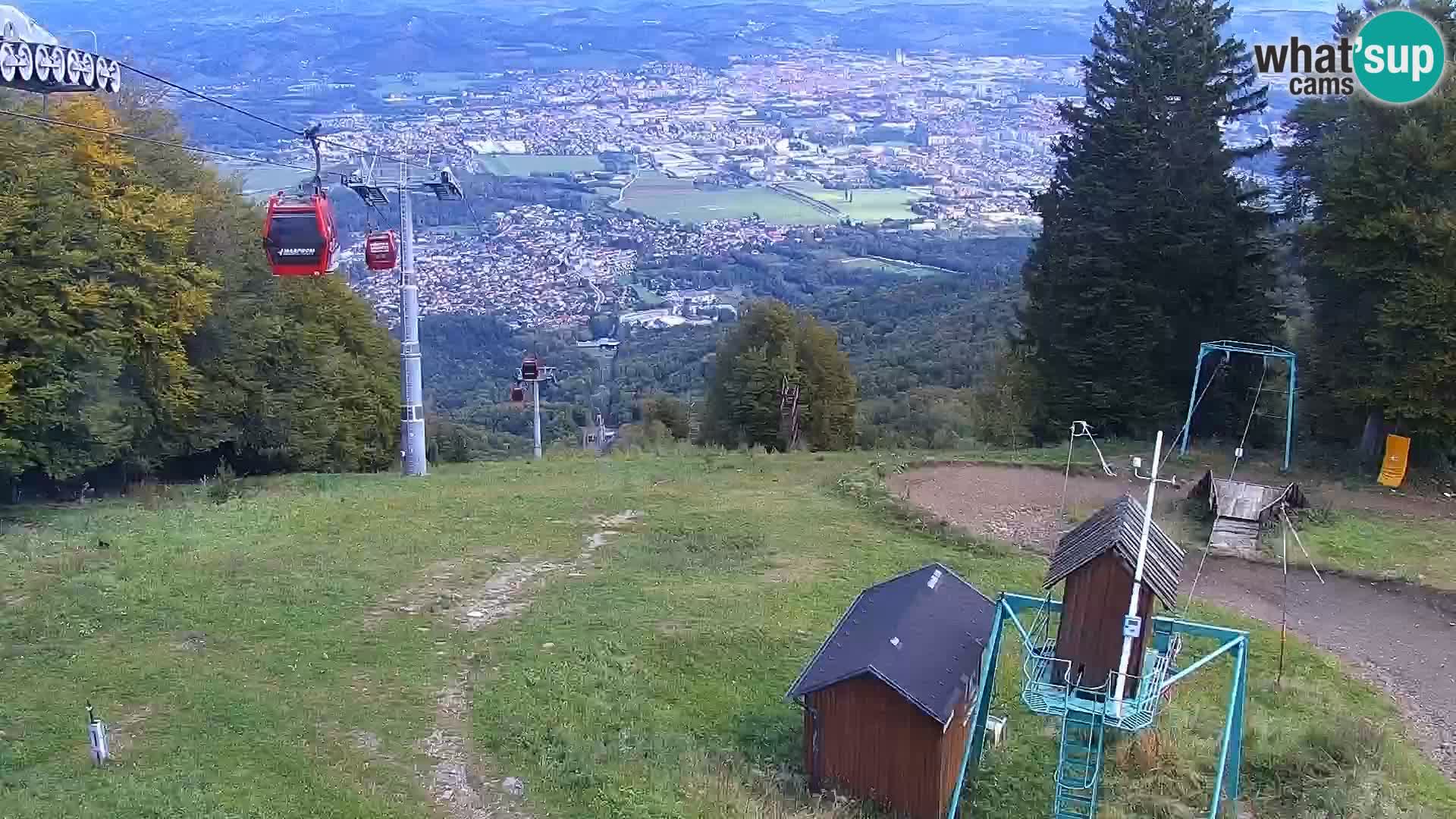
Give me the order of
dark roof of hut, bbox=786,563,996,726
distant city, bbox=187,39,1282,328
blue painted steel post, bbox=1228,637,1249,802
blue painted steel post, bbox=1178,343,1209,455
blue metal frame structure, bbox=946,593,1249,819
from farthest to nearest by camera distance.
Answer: distant city, bbox=187,39,1282,328, blue painted steel post, bbox=1178,343,1209,455, dark roof of hut, bbox=786,563,996,726, blue painted steel post, bbox=1228,637,1249,802, blue metal frame structure, bbox=946,593,1249,819

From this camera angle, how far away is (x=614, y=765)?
38.1 feet

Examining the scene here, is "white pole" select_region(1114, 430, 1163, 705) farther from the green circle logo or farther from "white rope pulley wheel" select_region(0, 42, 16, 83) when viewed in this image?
the green circle logo

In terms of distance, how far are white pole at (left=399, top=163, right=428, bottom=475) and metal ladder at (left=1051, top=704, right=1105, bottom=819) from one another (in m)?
16.8

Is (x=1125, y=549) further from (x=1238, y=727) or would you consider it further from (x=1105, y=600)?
(x=1238, y=727)

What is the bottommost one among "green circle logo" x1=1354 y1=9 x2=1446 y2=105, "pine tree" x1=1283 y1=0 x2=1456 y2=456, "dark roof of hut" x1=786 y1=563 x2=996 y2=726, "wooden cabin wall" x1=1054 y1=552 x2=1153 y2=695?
"dark roof of hut" x1=786 y1=563 x2=996 y2=726

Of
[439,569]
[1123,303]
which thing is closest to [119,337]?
[439,569]

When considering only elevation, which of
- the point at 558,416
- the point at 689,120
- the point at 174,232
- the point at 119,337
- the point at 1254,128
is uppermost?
Answer: the point at 689,120

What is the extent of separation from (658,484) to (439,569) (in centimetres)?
704

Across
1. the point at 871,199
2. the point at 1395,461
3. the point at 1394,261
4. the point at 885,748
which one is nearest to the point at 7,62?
the point at 885,748

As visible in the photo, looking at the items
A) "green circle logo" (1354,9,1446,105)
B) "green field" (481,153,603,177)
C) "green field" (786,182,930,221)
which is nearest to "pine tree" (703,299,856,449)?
"green circle logo" (1354,9,1446,105)

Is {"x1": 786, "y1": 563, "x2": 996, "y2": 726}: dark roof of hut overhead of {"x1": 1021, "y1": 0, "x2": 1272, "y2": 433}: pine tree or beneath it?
beneath

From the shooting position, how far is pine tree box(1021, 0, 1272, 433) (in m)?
28.3

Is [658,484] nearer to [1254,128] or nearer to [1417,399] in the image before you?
[1417,399]

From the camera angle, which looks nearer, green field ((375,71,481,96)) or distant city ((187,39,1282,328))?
distant city ((187,39,1282,328))
